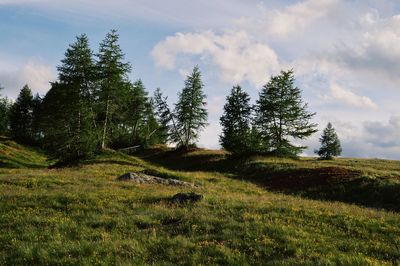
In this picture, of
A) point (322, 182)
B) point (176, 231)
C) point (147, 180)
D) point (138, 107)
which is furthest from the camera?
point (138, 107)

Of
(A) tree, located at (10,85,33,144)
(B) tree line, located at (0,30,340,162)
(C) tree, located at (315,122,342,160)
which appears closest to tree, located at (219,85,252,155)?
(B) tree line, located at (0,30,340,162)

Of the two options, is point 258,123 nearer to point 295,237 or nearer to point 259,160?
point 259,160

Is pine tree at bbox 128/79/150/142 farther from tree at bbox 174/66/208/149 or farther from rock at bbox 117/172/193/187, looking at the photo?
rock at bbox 117/172/193/187

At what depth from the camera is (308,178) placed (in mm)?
36156

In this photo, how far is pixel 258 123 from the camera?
5872 centimetres

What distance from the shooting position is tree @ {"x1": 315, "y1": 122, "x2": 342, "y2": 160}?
300ft

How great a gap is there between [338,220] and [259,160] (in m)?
35.0

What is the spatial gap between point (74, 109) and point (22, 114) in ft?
182

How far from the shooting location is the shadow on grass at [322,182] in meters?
27.8

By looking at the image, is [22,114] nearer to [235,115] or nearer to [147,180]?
[235,115]

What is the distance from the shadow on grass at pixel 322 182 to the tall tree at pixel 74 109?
615 inches

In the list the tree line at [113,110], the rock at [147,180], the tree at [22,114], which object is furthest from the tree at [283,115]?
the tree at [22,114]

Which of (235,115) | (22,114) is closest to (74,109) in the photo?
(235,115)

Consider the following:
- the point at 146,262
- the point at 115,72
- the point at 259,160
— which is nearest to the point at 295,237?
the point at 146,262
